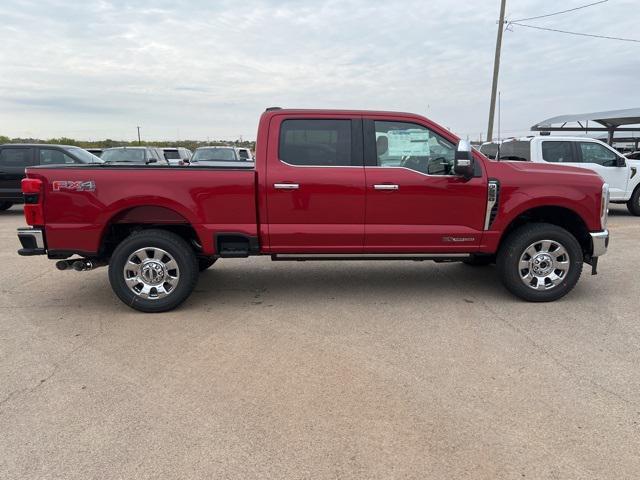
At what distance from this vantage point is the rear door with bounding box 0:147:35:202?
1183 cm

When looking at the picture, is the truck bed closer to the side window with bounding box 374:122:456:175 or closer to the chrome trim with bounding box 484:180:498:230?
the side window with bounding box 374:122:456:175

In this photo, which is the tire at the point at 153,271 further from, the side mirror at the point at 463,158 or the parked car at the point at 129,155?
the parked car at the point at 129,155

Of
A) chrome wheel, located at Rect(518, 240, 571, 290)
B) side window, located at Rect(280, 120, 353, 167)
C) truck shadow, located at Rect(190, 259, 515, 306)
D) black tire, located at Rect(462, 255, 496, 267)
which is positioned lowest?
truck shadow, located at Rect(190, 259, 515, 306)

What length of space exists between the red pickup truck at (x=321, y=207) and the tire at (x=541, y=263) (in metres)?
0.01

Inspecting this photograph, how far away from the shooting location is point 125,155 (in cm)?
1388

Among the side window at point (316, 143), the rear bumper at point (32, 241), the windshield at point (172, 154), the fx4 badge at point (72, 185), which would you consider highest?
the side window at point (316, 143)

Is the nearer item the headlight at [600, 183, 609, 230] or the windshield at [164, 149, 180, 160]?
the headlight at [600, 183, 609, 230]

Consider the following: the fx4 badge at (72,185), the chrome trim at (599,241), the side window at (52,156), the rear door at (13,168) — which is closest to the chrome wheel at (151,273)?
the fx4 badge at (72,185)

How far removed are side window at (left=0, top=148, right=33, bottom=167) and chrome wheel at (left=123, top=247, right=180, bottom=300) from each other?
30.2 feet

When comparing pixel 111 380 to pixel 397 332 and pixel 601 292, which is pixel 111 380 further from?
pixel 601 292

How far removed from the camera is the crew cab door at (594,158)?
10.4 m

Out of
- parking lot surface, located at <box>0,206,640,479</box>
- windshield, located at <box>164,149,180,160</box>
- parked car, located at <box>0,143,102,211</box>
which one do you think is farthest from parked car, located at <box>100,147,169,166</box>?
parking lot surface, located at <box>0,206,640,479</box>

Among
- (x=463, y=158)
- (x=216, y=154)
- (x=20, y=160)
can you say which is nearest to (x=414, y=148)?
(x=463, y=158)

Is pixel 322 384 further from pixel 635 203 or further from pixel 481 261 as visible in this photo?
pixel 635 203
